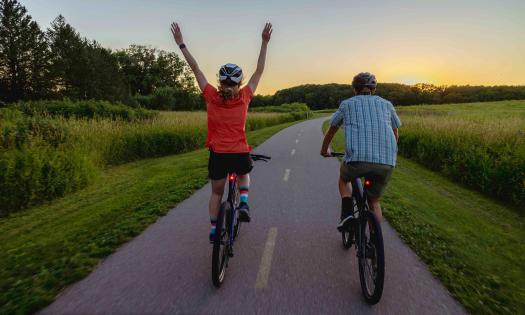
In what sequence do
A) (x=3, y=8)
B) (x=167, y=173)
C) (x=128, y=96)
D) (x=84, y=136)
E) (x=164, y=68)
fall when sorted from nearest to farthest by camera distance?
1. (x=167, y=173)
2. (x=84, y=136)
3. (x=3, y=8)
4. (x=128, y=96)
5. (x=164, y=68)

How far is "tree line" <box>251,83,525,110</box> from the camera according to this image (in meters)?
81.5

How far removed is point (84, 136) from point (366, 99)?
10603 millimetres

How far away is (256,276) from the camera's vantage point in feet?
11.4

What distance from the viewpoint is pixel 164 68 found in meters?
82.9

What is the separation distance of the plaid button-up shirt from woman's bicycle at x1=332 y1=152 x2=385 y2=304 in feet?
1.05

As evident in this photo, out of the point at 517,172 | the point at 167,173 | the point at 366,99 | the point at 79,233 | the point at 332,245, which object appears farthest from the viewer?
the point at 167,173

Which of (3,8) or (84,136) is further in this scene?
(3,8)

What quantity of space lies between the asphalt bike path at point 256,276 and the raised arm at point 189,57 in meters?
2.29

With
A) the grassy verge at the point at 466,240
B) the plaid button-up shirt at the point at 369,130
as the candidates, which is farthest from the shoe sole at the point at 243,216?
the grassy verge at the point at 466,240

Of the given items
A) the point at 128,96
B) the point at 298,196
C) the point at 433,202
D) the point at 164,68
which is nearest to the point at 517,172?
the point at 433,202

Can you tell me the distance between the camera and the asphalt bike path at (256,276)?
2916 millimetres

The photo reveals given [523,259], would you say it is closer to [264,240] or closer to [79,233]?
[264,240]

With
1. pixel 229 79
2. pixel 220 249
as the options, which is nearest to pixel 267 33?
pixel 229 79

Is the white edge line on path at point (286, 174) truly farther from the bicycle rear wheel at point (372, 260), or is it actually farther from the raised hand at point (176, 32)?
the raised hand at point (176, 32)
